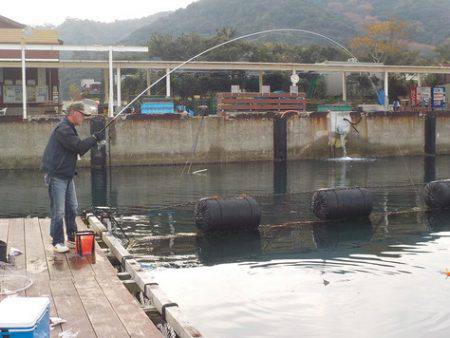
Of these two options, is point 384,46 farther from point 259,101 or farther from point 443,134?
point 259,101

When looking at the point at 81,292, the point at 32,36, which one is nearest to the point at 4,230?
the point at 81,292

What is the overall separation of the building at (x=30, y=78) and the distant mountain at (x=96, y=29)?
97.9 m

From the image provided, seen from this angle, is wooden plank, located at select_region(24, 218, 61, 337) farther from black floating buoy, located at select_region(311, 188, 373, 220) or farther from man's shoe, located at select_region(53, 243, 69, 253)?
black floating buoy, located at select_region(311, 188, 373, 220)

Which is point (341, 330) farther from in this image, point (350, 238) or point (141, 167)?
point (141, 167)

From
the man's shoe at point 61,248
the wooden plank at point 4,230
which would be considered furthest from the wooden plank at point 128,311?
the wooden plank at point 4,230

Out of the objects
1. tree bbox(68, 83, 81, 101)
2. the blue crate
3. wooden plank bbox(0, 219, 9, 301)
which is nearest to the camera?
wooden plank bbox(0, 219, 9, 301)

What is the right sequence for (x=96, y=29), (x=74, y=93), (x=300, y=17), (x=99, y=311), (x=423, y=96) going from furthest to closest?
(x=96, y=29), (x=300, y=17), (x=74, y=93), (x=423, y=96), (x=99, y=311)

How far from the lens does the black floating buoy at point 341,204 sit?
44.8 ft

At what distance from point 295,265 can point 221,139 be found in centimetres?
2113

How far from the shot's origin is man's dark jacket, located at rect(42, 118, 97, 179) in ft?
25.2

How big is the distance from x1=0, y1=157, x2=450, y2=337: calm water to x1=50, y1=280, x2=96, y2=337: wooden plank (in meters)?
1.51

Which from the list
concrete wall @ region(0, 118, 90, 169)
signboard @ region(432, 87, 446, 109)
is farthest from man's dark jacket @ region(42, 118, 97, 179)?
signboard @ region(432, 87, 446, 109)

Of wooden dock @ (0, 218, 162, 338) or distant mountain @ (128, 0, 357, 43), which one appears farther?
distant mountain @ (128, 0, 357, 43)

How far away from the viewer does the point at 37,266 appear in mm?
7383
